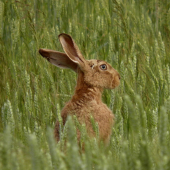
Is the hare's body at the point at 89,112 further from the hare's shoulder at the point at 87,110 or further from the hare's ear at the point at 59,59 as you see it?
the hare's ear at the point at 59,59

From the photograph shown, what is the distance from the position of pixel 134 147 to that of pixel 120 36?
3121 millimetres

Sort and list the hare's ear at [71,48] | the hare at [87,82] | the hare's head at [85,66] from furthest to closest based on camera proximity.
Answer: the hare's head at [85,66], the hare's ear at [71,48], the hare at [87,82]

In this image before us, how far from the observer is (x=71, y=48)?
393 cm

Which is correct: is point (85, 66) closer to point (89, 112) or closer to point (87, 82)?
point (87, 82)

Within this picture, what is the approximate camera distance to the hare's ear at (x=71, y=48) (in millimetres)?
3768

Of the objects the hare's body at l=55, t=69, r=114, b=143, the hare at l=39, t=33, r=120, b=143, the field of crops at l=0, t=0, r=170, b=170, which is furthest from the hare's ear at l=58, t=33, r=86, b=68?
the hare's body at l=55, t=69, r=114, b=143

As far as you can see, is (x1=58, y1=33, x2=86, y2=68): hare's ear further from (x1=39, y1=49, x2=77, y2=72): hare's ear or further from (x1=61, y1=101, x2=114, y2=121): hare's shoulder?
(x1=61, y1=101, x2=114, y2=121): hare's shoulder

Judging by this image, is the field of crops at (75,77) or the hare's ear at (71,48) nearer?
the field of crops at (75,77)

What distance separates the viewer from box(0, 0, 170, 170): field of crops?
217 centimetres

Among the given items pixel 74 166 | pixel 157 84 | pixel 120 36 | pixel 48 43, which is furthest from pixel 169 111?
pixel 120 36

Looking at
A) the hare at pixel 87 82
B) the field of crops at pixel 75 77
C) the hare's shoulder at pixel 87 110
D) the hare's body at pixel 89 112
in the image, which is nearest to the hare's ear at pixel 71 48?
the hare at pixel 87 82

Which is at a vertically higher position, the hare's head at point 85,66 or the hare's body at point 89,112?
the hare's head at point 85,66

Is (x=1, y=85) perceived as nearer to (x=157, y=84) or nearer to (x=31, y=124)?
(x=31, y=124)

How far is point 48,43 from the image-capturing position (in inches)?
172
